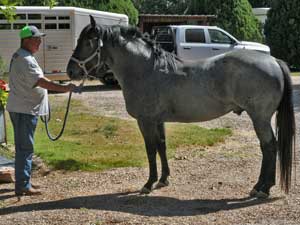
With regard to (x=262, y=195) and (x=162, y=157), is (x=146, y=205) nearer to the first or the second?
(x=162, y=157)

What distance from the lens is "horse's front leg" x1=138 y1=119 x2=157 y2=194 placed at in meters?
6.75

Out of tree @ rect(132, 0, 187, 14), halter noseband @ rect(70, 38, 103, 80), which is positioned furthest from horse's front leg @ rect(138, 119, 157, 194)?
tree @ rect(132, 0, 187, 14)

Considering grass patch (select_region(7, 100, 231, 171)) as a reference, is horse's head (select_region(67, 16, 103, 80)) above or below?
above

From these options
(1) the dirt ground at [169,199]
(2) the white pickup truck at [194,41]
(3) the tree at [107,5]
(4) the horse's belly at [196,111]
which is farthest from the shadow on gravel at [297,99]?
(3) the tree at [107,5]

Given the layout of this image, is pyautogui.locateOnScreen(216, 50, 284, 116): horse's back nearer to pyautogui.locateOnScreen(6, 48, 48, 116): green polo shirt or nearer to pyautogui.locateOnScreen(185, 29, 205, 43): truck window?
pyautogui.locateOnScreen(6, 48, 48, 116): green polo shirt

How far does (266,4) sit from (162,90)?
43.2 m

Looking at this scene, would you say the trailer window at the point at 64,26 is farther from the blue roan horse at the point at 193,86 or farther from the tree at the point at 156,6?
the tree at the point at 156,6

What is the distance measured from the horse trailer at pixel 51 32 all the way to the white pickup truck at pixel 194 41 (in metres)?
2.47

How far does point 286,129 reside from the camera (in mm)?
6559

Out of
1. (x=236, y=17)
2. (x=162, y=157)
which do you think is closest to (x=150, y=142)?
(x=162, y=157)

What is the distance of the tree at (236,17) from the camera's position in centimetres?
2944

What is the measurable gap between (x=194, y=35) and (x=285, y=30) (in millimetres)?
9665

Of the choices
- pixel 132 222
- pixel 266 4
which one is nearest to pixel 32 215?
pixel 132 222

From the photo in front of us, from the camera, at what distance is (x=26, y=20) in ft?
60.8
